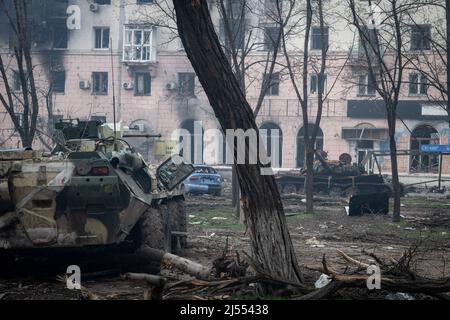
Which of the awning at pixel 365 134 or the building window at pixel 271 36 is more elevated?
the building window at pixel 271 36

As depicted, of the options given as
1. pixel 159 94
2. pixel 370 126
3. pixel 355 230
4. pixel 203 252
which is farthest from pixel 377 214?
pixel 159 94

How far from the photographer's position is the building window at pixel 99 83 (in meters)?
43.4

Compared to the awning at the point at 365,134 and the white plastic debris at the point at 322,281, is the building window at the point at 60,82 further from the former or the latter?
the white plastic debris at the point at 322,281

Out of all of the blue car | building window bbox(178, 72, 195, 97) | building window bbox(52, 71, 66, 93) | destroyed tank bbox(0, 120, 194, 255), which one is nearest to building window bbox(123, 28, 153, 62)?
building window bbox(178, 72, 195, 97)

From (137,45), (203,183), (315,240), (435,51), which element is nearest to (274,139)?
(137,45)

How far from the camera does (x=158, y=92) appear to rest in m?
43.4

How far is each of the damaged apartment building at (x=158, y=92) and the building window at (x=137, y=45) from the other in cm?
A: 6

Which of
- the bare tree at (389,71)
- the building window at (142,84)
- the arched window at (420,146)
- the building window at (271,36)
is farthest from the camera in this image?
the building window at (142,84)

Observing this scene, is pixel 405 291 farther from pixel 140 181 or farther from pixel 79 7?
pixel 79 7

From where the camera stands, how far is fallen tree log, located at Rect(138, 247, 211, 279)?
27.5 ft

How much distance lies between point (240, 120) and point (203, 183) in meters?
19.4

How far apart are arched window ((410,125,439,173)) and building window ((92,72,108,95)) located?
18871 millimetres

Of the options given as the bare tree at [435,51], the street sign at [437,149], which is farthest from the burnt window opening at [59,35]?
the street sign at [437,149]
